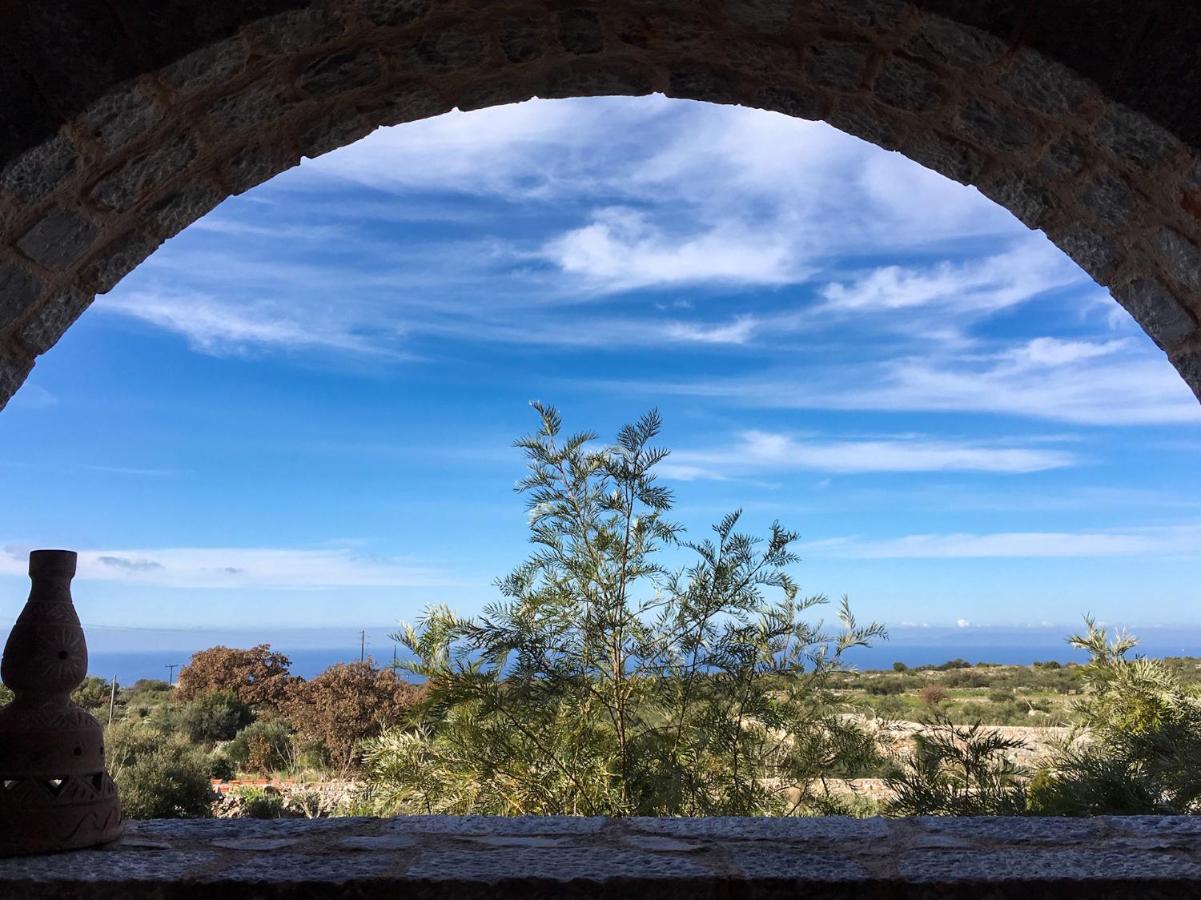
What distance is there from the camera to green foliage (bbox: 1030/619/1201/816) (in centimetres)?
317

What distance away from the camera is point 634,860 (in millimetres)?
1604

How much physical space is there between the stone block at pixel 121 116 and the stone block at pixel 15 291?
Answer: 0.30 meters

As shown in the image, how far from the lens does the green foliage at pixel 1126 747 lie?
125 inches

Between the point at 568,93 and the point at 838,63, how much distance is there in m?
0.61

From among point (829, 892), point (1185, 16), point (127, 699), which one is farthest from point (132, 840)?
point (127, 699)

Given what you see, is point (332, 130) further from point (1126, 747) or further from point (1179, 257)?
point (1126, 747)

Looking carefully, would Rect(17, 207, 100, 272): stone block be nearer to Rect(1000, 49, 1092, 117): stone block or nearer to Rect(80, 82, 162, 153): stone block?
Rect(80, 82, 162, 153): stone block

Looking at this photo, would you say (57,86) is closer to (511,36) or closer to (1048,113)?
(511,36)

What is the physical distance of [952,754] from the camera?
10.8 feet

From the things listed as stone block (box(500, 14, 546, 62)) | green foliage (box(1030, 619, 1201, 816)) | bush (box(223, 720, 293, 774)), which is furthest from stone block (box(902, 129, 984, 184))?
bush (box(223, 720, 293, 774))

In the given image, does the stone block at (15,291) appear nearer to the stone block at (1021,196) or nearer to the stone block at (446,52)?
the stone block at (446,52)

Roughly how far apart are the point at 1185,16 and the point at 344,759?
6.50 m

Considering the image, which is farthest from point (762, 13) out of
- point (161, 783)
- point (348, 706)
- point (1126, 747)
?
point (348, 706)

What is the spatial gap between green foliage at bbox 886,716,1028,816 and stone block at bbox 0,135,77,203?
127 inches
